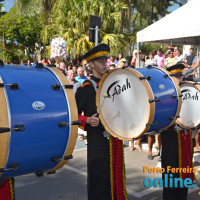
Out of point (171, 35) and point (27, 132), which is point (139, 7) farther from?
point (27, 132)

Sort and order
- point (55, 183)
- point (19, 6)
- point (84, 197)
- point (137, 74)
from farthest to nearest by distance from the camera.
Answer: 1. point (19, 6)
2. point (55, 183)
3. point (84, 197)
4. point (137, 74)

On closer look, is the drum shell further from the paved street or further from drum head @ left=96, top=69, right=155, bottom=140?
the paved street

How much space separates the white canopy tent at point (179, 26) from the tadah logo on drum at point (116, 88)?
5.19m

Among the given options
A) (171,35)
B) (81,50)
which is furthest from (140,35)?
(81,50)

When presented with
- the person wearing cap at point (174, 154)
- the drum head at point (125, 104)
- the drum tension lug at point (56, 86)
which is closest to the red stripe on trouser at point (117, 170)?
the drum head at point (125, 104)

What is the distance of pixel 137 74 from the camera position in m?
2.78

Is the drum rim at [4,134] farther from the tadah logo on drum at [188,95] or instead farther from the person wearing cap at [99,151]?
the tadah logo on drum at [188,95]

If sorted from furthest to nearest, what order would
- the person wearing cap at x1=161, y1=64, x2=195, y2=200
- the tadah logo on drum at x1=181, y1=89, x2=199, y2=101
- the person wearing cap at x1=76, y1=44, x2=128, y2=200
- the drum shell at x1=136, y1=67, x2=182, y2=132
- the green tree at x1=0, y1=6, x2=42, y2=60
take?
the green tree at x1=0, y1=6, x2=42, y2=60
the tadah logo on drum at x1=181, y1=89, x2=199, y2=101
the person wearing cap at x1=161, y1=64, x2=195, y2=200
the person wearing cap at x1=76, y1=44, x2=128, y2=200
the drum shell at x1=136, y1=67, x2=182, y2=132

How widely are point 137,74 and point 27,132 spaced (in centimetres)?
118

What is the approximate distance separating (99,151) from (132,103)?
624mm

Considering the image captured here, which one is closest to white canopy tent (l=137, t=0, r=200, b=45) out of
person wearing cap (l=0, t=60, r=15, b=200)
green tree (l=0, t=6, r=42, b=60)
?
person wearing cap (l=0, t=60, r=15, b=200)

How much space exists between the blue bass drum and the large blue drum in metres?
0.52

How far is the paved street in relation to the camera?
4262 mm

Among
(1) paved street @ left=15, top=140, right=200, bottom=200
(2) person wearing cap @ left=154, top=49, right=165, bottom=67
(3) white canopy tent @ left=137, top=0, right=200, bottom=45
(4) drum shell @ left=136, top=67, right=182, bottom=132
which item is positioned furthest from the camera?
(2) person wearing cap @ left=154, top=49, right=165, bottom=67
